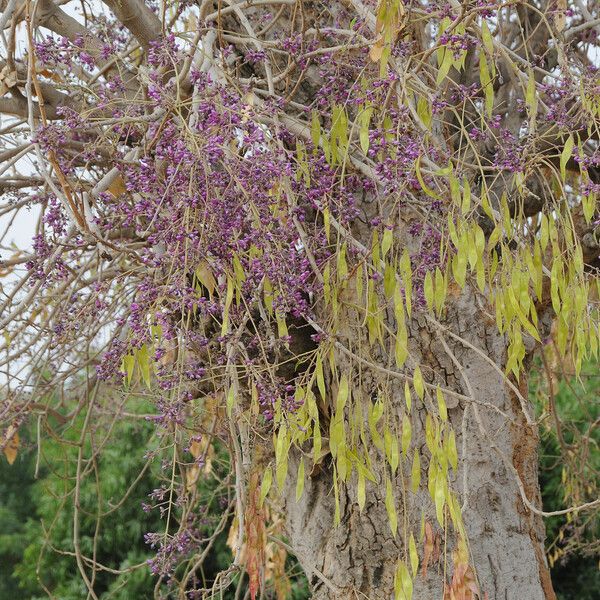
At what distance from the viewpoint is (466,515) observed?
77.3 inches

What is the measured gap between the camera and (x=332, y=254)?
165 cm

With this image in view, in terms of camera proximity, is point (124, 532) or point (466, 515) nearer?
point (466, 515)

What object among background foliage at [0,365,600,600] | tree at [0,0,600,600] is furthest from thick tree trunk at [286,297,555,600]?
background foliage at [0,365,600,600]

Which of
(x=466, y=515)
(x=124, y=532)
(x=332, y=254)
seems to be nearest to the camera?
(x=332, y=254)

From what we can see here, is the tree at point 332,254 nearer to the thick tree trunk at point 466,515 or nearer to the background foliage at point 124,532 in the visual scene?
the thick tree trunk at point 466,515

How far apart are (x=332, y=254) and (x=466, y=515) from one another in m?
0.70

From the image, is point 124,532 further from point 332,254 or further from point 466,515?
point 332,254

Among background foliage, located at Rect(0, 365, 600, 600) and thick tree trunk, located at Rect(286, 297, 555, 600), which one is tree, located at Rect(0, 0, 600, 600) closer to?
thick tree trunk, located at Rect(286, 297, 555, 600)

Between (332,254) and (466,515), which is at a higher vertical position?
(332,254)

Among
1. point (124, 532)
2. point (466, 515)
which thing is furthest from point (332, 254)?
point (124, 532)

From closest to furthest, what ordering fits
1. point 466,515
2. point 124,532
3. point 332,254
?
1. point 332,254
2. point 466,515
3. point 124,532

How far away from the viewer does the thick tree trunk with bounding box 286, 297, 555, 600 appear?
1948 millimetres

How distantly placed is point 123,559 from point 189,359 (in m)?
3.64

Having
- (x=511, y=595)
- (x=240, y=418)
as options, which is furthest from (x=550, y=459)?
(x=240, y=418)
